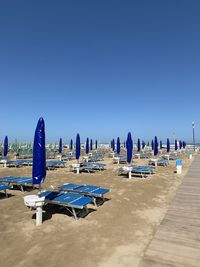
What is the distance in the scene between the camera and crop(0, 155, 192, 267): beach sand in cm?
424

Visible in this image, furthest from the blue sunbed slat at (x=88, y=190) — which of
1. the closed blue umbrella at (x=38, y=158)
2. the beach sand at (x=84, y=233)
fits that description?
the closed blue umbrella at (x=38, y=158)

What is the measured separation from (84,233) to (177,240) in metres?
2.31

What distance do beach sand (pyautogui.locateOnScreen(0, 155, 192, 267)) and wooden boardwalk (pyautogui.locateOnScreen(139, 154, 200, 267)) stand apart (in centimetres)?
21

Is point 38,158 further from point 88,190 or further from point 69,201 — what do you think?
point 88,190

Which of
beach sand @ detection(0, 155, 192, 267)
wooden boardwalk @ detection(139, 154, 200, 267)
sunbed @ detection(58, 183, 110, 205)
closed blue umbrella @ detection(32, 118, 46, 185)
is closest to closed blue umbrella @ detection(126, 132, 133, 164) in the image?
beach sand @ detection(0, 155, 192, 267)

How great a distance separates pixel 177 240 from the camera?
498 centimetres

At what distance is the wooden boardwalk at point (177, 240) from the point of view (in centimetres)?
413

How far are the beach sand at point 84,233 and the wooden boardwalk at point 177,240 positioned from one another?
0.21 m

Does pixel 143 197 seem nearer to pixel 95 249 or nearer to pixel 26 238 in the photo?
pixel 95 249

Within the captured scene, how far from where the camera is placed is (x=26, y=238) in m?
5.14

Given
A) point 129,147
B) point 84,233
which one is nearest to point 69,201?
point 84,233

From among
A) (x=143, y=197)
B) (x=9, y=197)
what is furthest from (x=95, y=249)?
→ (x=9, y=197)

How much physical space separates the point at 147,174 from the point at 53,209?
8.77 meters

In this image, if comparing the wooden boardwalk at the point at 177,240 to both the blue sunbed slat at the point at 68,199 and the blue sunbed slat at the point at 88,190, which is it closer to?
the blue sunbed slat at the point at 68,199
